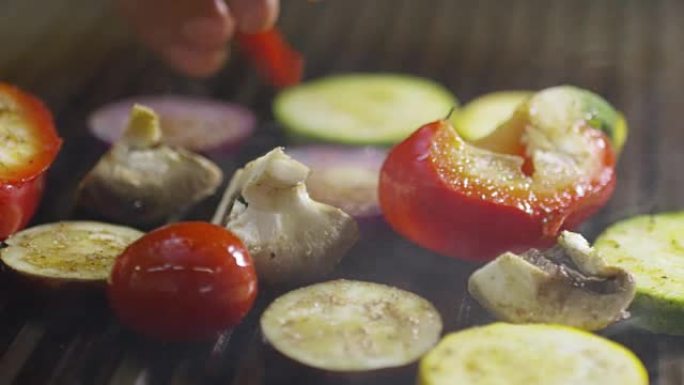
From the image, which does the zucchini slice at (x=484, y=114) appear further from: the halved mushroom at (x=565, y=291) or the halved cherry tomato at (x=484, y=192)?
the halved mushroom at (x=565, y=291)

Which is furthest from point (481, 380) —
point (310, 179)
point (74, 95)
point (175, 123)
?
point (74, 95)

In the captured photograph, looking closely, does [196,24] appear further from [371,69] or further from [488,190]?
[488,190]

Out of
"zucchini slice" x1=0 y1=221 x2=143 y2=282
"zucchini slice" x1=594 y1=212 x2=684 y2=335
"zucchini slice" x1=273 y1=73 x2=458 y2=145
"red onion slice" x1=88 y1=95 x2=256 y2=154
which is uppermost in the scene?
"zucchini slice" x1=594 y1=212 x2=684 y2=335

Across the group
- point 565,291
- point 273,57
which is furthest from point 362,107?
point 565,291

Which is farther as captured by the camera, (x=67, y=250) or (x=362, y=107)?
(x=362, y=107)

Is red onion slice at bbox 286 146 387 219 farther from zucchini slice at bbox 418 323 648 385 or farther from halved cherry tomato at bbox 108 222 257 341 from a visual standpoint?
zucchini slice at bbox 418 323 648 385

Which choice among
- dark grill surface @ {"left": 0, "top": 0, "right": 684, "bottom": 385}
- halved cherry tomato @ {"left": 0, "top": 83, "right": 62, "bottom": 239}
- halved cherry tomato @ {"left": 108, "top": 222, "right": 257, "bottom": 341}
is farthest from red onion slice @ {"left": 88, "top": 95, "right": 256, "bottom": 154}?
halved cherry tomato @ {"left": 108, "top": 222, "right": 257, "bottom": 341}

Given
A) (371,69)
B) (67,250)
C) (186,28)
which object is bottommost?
(371,69)
